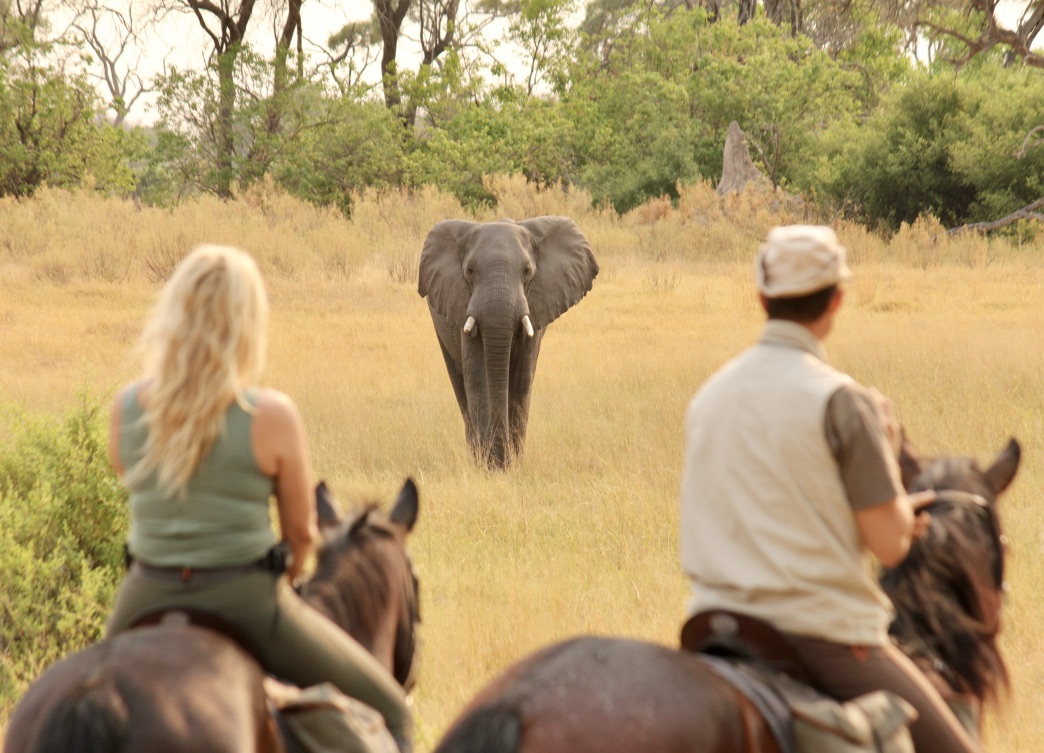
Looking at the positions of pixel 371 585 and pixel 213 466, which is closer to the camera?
pixel 213 466

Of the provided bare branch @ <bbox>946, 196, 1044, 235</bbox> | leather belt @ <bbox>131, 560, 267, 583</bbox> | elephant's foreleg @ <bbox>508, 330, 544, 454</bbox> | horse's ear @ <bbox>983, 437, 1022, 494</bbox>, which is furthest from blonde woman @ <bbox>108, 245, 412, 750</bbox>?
bare branch @ <bbox>946, 196, 1044, 235</bbox>

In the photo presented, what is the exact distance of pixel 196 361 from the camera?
2504 mm

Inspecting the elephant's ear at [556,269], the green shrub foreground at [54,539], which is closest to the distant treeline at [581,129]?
the elephant's ear at [556,269]

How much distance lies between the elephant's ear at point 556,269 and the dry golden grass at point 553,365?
1011 millimetres

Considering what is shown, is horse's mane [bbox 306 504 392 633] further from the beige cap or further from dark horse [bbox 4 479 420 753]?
the beige cap

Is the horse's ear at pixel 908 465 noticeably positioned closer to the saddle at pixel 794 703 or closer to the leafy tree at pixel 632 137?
the saddle at pixel 794 703

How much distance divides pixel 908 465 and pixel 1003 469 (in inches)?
10.0

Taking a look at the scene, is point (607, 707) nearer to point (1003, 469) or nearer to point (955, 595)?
point (955, 595)

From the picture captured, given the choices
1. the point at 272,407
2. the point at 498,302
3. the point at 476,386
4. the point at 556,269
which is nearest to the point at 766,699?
the point at 272,407

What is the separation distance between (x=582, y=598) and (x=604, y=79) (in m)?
28.9

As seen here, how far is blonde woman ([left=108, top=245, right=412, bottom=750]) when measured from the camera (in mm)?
2494

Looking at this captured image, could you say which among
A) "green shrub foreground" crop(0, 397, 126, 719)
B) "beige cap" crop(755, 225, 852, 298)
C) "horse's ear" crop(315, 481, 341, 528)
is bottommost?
"green shrub foreground" crop(0, 397, 126, 719)

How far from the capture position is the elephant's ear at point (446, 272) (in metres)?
9.27

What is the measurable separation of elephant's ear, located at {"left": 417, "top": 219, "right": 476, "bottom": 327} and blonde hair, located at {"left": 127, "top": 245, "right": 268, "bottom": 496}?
21.9 ft
